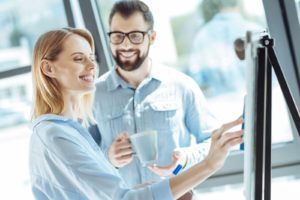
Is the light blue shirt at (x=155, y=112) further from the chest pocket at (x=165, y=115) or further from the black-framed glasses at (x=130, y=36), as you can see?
the black-framed glasses at (x=130, y=36)

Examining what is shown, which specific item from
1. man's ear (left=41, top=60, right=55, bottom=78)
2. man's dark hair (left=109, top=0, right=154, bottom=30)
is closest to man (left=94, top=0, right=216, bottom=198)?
man's dark hair (left=109, top=0, right=154, bottom=30)

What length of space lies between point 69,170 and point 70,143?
0.08 metres

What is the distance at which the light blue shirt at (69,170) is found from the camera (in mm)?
1414

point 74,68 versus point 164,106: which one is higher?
point 74,68

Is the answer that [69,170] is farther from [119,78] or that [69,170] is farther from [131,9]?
[131,9]

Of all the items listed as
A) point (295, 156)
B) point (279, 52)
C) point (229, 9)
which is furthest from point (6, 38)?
point (295, 156)

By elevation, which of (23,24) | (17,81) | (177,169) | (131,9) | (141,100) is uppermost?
(23,24)

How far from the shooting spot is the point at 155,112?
2.34 metres

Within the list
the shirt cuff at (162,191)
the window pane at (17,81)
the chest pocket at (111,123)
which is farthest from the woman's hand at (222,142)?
the window pane at (17,81)

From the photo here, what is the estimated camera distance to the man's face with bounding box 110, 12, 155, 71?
233cm

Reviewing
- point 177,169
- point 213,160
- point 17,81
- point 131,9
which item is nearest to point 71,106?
point 177,169

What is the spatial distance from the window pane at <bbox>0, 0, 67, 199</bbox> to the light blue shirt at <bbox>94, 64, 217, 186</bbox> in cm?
73

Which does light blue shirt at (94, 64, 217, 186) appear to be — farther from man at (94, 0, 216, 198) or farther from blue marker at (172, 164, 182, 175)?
blue marker at (172, 164, 182, 175)

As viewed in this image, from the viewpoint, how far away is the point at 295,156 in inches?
103
